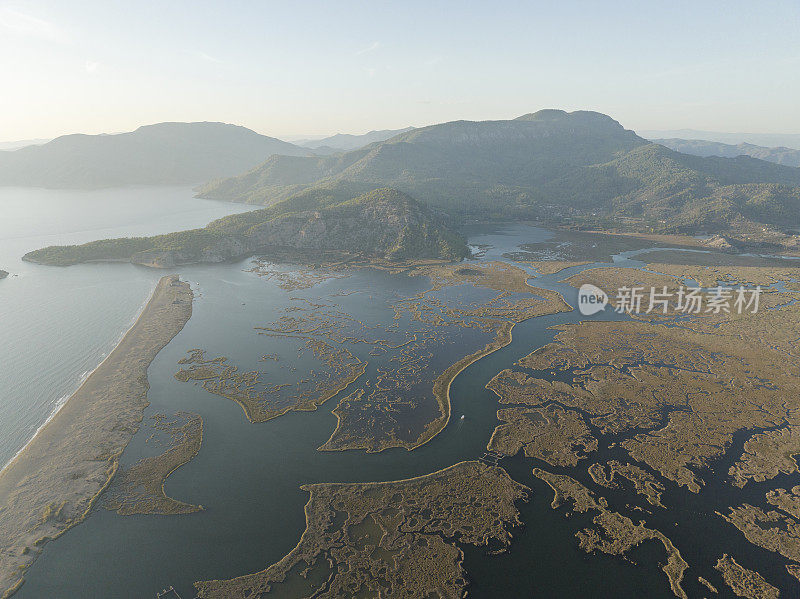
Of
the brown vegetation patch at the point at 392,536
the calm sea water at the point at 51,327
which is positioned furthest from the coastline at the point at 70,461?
the brown vegetation patch at the point at 392,536

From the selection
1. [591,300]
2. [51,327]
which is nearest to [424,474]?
[591,300]

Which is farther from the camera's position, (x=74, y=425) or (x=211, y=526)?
(x=74, y=425)

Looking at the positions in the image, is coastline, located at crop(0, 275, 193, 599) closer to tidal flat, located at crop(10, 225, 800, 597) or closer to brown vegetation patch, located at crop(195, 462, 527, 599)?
tidal flat, located at crop(10, 225, 800, 597)

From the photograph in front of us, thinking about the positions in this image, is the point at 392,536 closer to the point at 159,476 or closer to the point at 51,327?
the point at 159,476

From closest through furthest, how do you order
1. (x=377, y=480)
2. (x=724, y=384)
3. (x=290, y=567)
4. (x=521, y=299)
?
(x=290, y=567) < (x=377, y=480) < (x=724, y=384) < (x=521, y=299)

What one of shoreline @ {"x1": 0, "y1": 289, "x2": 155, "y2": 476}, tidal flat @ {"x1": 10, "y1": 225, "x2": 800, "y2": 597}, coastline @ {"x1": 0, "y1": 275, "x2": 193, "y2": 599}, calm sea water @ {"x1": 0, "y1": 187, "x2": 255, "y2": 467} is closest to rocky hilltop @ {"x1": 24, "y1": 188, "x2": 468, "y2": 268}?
calm sea water @ {"x1": 0, "y1": 187, "x2": 255, "y2": 467}

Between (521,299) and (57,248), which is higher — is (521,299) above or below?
below

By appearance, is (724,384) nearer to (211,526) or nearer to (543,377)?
(543,377)

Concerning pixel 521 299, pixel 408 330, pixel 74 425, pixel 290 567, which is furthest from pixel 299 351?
pixel 521 299
